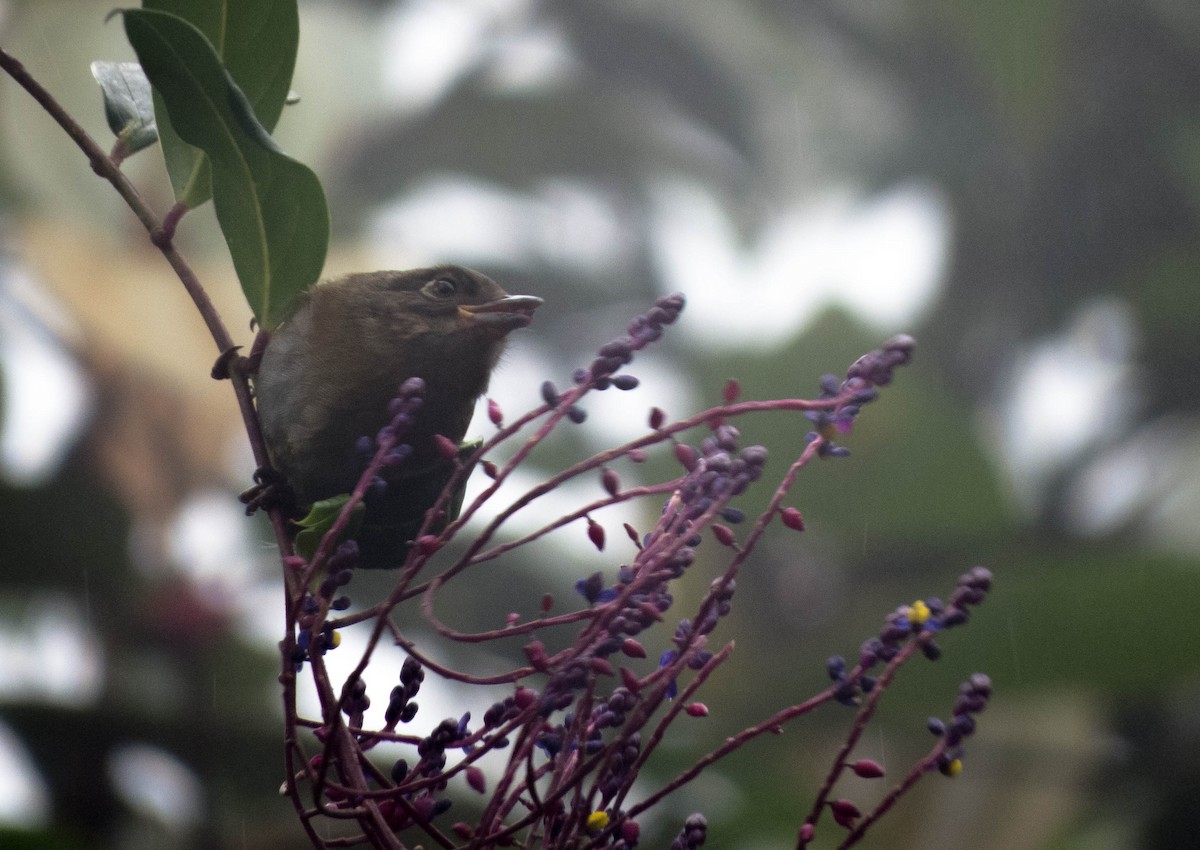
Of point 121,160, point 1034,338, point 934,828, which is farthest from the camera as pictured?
point 1034,338

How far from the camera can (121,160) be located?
103cm

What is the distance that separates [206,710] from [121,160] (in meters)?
2.24

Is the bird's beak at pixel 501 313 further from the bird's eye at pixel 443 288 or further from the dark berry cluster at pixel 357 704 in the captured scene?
the dark berry cluster at pixel 357 704

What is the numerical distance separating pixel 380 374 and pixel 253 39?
300 mm

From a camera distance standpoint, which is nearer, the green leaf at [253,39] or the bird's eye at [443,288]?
the green leaf at [253,39]

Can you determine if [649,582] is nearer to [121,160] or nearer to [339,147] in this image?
[121,160]

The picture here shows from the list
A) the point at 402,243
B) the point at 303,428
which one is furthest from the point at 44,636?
the point at 303,428

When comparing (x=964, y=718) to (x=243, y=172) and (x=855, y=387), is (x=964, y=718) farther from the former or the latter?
(x=243, y=172)

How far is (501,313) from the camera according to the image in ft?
4.01

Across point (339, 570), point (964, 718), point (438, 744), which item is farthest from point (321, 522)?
point (964, 718)

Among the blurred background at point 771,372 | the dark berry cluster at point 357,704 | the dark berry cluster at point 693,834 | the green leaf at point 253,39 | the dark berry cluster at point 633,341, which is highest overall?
the blurred background at point 771,372

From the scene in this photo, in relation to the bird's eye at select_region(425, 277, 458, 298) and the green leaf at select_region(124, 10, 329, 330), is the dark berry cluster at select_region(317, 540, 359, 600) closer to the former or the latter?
the green leaf at select_region(124, 10, 329, 330)

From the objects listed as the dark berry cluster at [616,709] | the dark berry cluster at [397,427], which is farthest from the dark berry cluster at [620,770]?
the dark berry cluster at [397,427]

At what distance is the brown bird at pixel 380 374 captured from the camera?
3.58 feet
